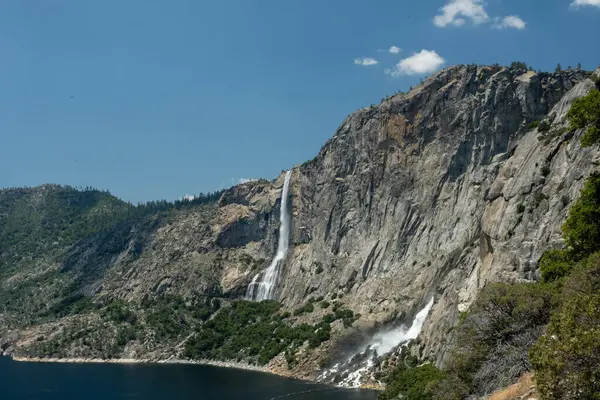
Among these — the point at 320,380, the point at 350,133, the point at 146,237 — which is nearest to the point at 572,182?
the point at 320,380

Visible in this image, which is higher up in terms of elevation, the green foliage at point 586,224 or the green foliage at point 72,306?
the green foliage at point 72,306

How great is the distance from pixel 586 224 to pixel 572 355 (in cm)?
2615

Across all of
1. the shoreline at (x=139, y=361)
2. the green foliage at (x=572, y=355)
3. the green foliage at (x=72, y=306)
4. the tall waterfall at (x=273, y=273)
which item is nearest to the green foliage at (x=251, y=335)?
the shoreline at (x=139, y=361)

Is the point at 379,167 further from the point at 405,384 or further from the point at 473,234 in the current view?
the point at 405,384

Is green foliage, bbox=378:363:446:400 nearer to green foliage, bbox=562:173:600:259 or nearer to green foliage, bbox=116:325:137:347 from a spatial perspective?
green foliage, bbox=562:173:600:259

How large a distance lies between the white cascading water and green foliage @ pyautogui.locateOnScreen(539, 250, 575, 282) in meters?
33.6

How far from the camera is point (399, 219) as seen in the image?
10231 cm

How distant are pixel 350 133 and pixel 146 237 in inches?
2816

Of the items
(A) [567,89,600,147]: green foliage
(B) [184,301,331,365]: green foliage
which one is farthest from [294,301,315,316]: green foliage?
(A) [567,89,600,147]: green foliage

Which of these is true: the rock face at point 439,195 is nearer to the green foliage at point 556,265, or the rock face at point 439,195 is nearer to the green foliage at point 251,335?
the green foliage at point 556,265

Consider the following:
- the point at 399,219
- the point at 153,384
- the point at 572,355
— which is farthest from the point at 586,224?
the point at 153,384

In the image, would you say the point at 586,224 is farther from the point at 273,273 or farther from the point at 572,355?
the point at 273,273

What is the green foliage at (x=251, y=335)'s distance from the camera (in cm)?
9362

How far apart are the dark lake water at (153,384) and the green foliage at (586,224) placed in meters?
33.4
